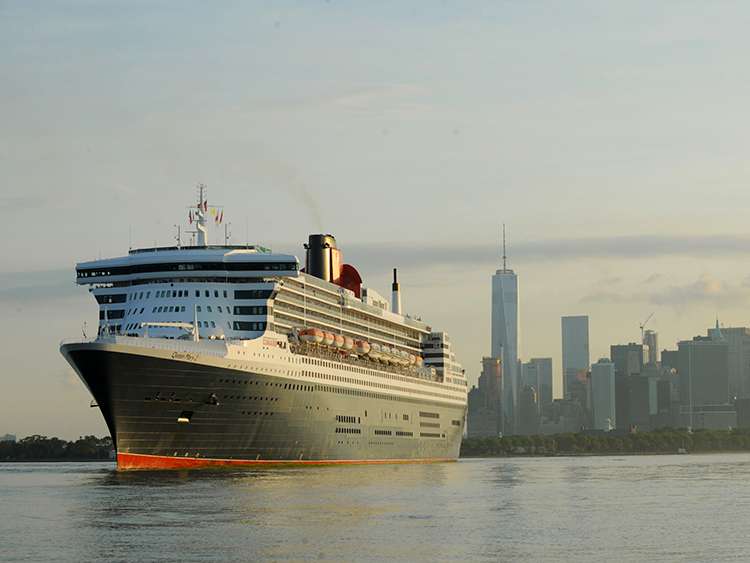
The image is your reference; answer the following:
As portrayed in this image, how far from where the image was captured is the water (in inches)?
1700

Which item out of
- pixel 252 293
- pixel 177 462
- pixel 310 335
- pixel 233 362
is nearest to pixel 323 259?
pixel 310 335

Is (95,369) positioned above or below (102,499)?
above

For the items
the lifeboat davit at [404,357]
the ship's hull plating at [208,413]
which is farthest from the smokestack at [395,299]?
the ship's hull plating at [208,413]

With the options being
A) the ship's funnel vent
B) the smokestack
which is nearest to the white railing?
the ship's funnel vent

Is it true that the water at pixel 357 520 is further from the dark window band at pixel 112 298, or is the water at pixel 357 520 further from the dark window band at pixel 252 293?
the dark window band at pixel 112 298

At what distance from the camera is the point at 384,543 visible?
4531 centimetres

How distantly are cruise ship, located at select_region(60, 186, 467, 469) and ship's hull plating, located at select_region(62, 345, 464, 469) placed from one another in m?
0.09

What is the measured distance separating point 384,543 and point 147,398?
4004cm

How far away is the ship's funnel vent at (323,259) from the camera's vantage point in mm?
122062

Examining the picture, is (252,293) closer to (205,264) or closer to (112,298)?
(205,264)

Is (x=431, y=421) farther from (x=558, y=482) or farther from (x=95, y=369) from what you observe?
(x=95, y=369)

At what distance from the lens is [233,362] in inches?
3423

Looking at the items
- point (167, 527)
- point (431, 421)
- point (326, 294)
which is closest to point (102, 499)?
point (167, 527)

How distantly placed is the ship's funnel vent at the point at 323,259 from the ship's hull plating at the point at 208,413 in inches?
727
